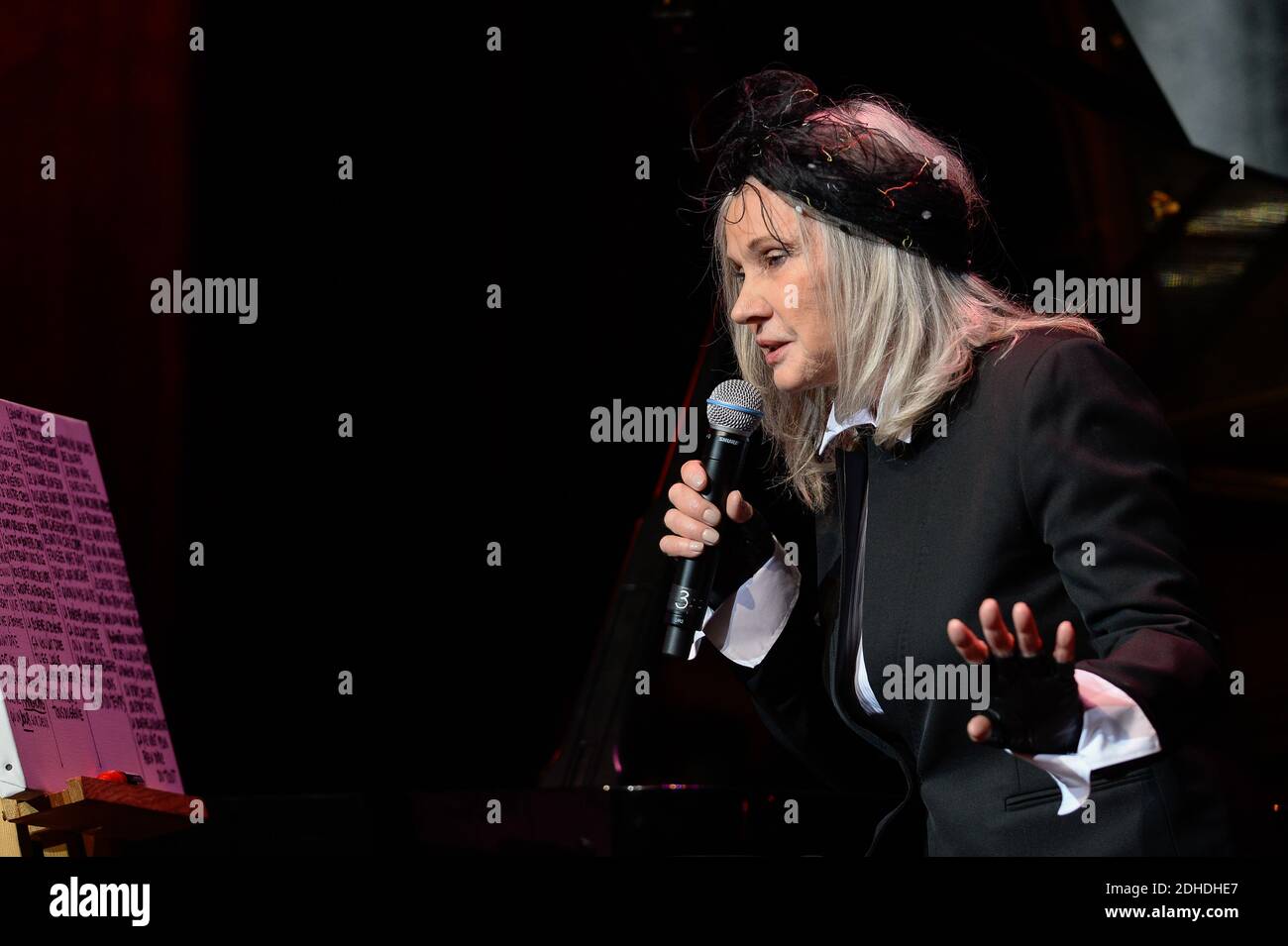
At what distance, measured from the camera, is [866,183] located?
171cm

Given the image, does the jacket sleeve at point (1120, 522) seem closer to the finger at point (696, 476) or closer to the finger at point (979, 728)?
the finger at point (979, 728)

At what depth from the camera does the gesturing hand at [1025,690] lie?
3.67ft

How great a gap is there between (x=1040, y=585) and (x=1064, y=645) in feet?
1.37

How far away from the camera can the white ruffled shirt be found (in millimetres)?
1224

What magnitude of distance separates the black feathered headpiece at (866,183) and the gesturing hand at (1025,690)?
732mm

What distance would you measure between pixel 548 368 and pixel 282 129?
133cm

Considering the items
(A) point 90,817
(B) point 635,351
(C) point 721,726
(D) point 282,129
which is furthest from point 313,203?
(A) point 90,817

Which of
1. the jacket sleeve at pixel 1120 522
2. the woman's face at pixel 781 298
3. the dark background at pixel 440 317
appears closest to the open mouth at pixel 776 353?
the woman's face at pixel 781 298

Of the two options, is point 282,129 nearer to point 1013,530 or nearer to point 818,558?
point 818,558

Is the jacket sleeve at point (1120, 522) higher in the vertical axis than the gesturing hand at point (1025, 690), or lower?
higher

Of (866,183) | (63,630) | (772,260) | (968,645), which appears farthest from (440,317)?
(968,645)

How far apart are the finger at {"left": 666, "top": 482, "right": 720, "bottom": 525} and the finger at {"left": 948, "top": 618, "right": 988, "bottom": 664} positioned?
1.81 ft

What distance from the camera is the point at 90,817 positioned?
1703 mm

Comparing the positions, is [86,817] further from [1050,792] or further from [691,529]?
[1050,792]
